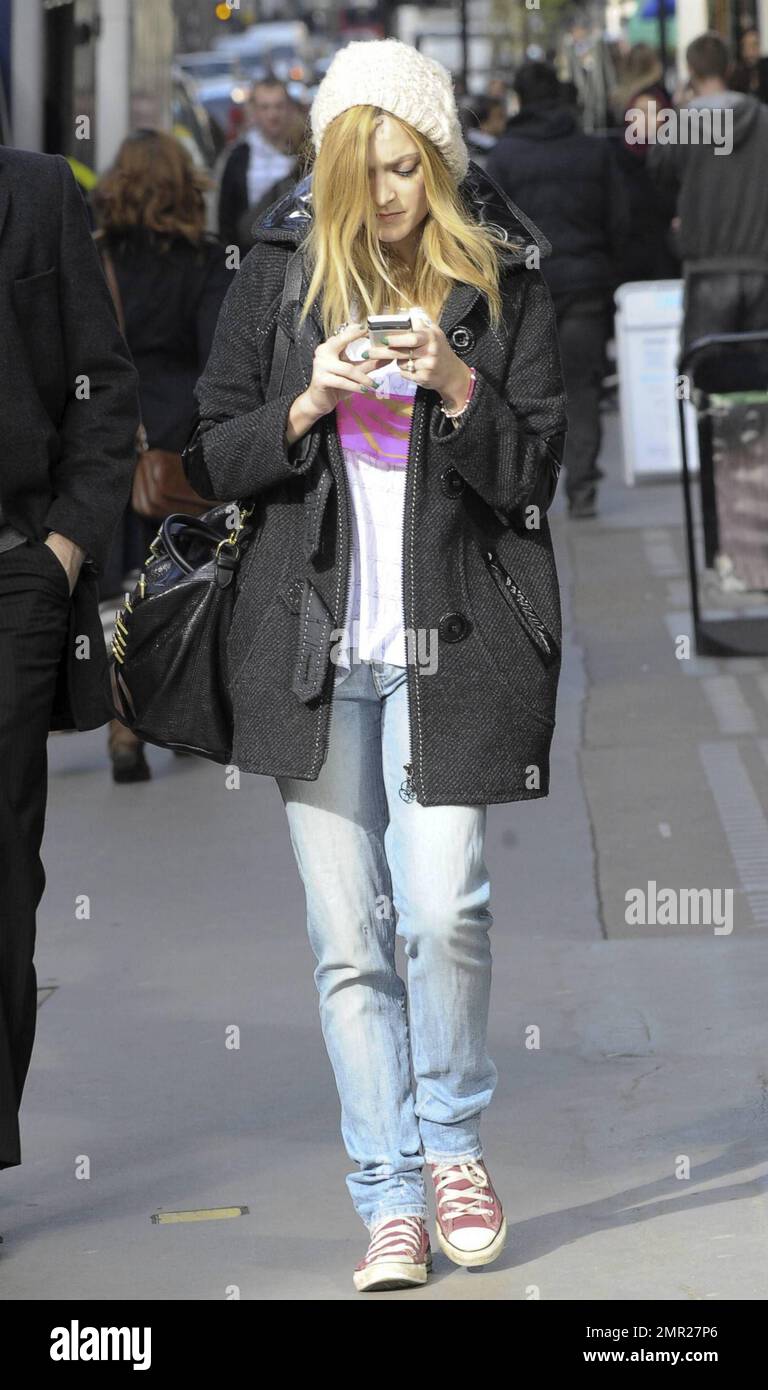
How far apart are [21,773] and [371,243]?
Answer: 105 centimetres

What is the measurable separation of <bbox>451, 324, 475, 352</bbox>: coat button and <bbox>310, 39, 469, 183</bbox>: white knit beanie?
9.8 inches

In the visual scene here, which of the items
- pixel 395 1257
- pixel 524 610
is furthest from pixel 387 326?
pixel 395 1257

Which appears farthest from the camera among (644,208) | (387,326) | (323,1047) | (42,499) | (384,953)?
(644,208)

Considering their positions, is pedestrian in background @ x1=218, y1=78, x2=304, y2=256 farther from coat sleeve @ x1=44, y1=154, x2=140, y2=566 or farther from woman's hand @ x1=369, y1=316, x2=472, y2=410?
woman's hand @ x1=369, y1=316, x2=472, y2=410

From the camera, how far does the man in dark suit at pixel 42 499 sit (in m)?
4.09

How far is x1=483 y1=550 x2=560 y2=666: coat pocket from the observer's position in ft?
13.0

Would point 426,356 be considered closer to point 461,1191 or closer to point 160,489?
point 461,1191

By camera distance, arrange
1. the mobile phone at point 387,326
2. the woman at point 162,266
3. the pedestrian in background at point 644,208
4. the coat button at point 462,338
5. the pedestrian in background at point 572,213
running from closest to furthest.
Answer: the mobile phone at point 387,326
the coat button at point 462,338
the woman at point 162,266
the pedestrian in background at point 572,213
the pedestrian in background at point 644,208

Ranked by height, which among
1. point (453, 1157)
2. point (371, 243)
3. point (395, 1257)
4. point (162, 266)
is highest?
Result: point (162, 266)

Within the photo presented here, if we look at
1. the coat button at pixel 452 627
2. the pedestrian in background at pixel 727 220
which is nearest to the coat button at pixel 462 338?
the coat button at pixel 452 627

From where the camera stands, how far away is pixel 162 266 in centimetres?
849

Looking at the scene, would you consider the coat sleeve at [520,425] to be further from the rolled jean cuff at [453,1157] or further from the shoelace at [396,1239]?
the shoelace at [396,1239]

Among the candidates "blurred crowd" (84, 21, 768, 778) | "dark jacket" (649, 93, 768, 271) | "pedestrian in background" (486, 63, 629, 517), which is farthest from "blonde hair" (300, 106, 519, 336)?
"pedestrian in background" (486, 63, 629, 517)

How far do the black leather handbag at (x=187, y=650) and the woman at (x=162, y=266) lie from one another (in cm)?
418
